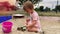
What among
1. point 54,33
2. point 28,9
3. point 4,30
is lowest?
point 54,33

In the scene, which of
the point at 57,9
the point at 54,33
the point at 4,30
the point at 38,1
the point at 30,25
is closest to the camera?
the point at 4,30

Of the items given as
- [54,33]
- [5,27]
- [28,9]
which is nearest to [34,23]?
[28,9]

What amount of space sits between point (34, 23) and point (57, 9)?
21.2 feet

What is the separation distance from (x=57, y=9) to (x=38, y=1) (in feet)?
4.97

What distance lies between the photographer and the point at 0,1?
1.40 ft

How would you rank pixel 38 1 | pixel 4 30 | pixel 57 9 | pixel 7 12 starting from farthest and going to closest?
1. pixel 38 1
2. pixel 57 9
3. pixel 4 30
4. pixel 7 12

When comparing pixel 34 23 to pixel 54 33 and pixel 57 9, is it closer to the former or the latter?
pixel 54 33

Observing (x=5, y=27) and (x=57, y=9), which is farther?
(x=57, y=9)

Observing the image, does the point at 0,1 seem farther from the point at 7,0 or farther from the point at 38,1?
the point at 38,1

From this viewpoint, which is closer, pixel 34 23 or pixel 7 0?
pixel 7 0

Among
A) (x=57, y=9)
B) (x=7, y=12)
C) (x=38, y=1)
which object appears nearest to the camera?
(x=7, y=12)

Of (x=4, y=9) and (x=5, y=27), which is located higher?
(x=4, y=9)

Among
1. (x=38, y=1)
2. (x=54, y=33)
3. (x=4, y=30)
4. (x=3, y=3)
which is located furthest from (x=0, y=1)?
(x=38, y=1)

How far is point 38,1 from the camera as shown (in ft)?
30.8
